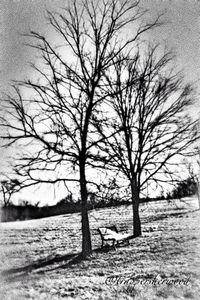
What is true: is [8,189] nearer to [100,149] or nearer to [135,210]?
[100,149]

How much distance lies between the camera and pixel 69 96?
3992 millimetres

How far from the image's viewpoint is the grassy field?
3385 millimetres

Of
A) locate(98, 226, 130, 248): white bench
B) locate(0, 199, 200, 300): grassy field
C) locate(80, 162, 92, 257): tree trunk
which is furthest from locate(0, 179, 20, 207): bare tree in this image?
locate(98, 226, 130, 248): white bench

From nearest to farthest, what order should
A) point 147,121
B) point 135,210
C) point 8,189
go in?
point 8,189 → point 135,210 → point 147,121

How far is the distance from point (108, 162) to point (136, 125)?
600mm

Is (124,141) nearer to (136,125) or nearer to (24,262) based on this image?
(136,125)

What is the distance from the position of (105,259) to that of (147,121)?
5.69ft

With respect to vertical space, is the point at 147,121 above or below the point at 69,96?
below

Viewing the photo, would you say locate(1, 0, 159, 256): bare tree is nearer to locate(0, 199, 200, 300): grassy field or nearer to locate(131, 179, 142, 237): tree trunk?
locate(0, 199, 200, 300): grassy field

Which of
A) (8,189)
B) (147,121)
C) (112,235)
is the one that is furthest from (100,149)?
(8,189)

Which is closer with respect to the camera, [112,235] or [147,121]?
[112,235]

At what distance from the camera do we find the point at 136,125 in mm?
4102

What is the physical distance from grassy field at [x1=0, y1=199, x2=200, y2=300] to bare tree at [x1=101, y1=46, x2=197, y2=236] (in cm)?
29

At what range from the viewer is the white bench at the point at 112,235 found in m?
3.74
